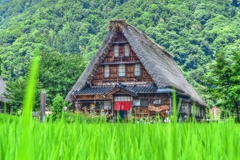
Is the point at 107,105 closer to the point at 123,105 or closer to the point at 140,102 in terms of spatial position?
the point at 123,105

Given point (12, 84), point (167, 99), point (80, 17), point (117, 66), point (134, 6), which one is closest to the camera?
point (167, 99)

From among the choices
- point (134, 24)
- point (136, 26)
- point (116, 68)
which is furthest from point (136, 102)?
point (134, 24)

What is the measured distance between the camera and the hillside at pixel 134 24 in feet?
165

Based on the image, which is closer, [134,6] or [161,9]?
[161,9]

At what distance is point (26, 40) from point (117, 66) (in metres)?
41.3

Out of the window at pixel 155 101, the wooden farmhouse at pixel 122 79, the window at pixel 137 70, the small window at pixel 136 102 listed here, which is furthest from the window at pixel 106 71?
the window at pixel 155 101

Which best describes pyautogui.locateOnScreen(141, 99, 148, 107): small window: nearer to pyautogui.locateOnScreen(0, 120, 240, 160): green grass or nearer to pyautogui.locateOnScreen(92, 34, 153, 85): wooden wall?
pyautogui.locateOnScreen(92, 34, 153, 85): wooden wall

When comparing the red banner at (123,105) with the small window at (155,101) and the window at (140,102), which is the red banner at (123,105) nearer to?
the window at (140,102)

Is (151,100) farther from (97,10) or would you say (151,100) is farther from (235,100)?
(97,10)

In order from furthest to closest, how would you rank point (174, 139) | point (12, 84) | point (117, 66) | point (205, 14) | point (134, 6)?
point (134, 6), point (205, 14), point (12, 84), point (117, 66), point (174, 139)

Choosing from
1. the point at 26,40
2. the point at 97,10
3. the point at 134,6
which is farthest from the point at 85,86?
the point at 97,10

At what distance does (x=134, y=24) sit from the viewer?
200 feet

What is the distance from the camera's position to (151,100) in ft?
55.3

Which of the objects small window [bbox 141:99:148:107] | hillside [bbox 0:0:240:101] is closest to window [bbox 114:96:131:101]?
small window [bbox 141:99:148:107]
